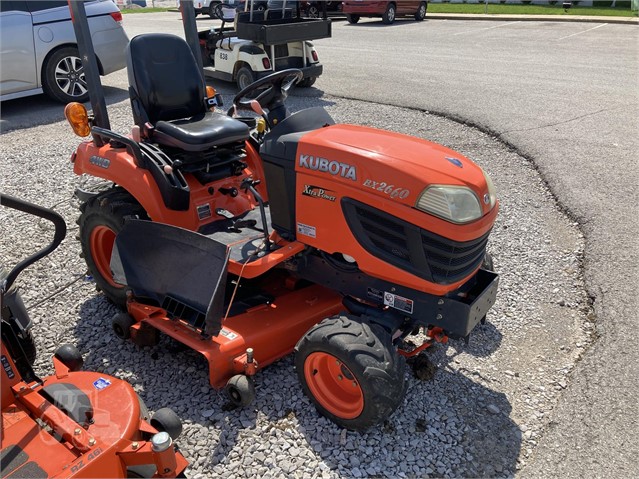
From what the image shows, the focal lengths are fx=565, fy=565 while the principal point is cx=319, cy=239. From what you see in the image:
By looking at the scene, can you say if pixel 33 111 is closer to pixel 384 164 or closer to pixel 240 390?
pixel 240 390

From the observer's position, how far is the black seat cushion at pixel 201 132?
3.38 m

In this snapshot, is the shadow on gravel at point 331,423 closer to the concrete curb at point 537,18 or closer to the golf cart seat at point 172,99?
the golf cart seat at point 172,99

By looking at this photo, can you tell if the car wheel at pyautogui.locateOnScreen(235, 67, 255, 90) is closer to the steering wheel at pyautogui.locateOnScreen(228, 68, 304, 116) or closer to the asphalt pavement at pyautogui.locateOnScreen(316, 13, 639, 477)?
the asphalt pavement at pyautogui.locateOnScreen(316, 13, 639, 477)

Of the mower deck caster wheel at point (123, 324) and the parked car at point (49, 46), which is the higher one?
the parked car at point (49, 46)

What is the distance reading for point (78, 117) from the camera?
3.49 metres

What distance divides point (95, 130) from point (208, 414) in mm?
1909

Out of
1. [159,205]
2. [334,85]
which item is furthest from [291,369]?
[334,85]

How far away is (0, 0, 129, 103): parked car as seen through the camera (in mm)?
7473

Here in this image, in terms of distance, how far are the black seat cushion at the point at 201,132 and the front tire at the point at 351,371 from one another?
142 centimetres

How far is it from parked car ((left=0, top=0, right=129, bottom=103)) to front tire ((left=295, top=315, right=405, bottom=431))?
640cm

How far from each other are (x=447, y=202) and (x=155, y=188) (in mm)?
1771

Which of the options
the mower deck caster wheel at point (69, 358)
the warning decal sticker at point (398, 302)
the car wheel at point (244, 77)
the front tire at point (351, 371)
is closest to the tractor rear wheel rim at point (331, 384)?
the front tire at point (351, 371)

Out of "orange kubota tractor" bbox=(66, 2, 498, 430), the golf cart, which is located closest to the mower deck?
"orange kubota tractor" bbox=(66, 2, 498, 430)

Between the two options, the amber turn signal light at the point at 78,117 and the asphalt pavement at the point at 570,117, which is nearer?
the asphalt pavement at the point at 570,117
